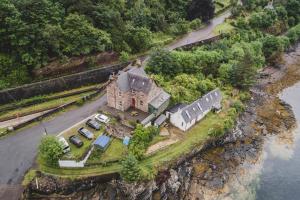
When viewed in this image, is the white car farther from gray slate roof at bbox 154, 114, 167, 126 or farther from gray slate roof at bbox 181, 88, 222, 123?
gray slate roof at bbox 181, 88, 222, 123

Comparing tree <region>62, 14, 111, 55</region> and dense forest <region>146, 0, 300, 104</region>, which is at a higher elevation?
tree <region>62, 14, 111, 55</region>

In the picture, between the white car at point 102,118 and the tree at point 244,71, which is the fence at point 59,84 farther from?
the tree at point 244,71

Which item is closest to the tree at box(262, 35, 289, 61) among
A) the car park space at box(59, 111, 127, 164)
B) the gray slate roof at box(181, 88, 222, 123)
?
Answer: the gray slate roof at box(181, 88, 222, 123)

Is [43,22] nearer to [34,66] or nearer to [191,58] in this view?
[34,66]

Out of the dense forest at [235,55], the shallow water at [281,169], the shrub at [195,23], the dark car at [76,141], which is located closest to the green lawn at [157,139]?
the dense forest at [235,55]

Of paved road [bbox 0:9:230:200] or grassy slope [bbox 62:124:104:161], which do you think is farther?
grassy slope [bbox 62:124:104:161]

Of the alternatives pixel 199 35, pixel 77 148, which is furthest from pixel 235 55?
pixel 77 148

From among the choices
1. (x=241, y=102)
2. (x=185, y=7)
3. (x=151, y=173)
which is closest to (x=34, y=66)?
(x=151, y=173)
